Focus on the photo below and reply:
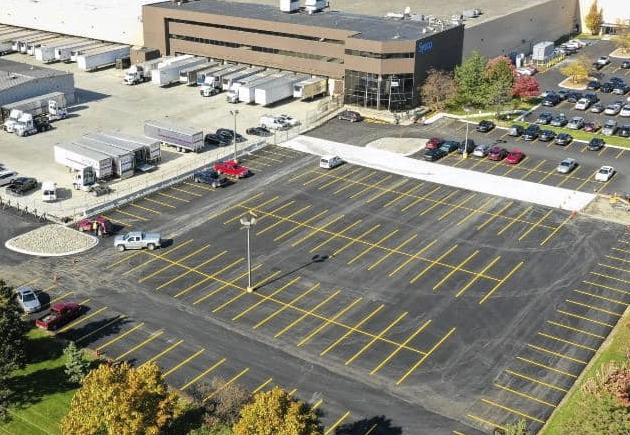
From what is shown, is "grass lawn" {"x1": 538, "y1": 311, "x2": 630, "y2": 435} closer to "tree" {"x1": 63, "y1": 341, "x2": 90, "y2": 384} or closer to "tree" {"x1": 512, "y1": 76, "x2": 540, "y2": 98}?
"tree" {"x1": 63, "y1": 341, "x2": 90, "y2": 384}

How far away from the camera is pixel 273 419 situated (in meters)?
33.7

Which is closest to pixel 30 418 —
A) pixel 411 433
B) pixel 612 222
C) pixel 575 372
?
pixel 411 433

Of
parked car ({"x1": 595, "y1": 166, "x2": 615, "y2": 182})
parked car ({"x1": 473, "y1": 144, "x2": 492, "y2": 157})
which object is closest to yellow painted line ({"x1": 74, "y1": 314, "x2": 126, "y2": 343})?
parked car ({"x1": 473, "y1": 144, "x2": 492, "y2": 157})

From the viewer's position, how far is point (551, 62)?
121375 mm

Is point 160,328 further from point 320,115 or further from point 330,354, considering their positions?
point 320,115

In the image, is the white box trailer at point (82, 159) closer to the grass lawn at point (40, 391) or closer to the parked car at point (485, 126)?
the grass lawn at point (40, 391)

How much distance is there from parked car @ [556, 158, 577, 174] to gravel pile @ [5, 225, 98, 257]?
47075 mm

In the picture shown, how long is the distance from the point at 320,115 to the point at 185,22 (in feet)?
107

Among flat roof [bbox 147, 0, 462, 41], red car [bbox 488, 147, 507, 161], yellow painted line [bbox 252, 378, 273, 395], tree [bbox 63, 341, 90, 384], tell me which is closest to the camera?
yellow painted line [bbox 252, 378, 273, 395]

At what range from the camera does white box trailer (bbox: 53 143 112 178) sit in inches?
2876

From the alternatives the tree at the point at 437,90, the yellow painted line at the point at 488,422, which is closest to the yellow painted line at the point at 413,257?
the yellow painted line at the point at 488,422

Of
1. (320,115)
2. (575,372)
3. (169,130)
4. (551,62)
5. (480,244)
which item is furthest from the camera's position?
(551,62)

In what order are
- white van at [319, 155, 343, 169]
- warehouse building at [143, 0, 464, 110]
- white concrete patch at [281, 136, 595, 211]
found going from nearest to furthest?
1. white concrete patch at [281, 136, 595, 211]
2. white van at [319, 155, 343, 169]
3. warehouse building at [143, 0, 464, 110]

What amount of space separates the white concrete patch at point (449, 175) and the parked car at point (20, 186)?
1096 inches
